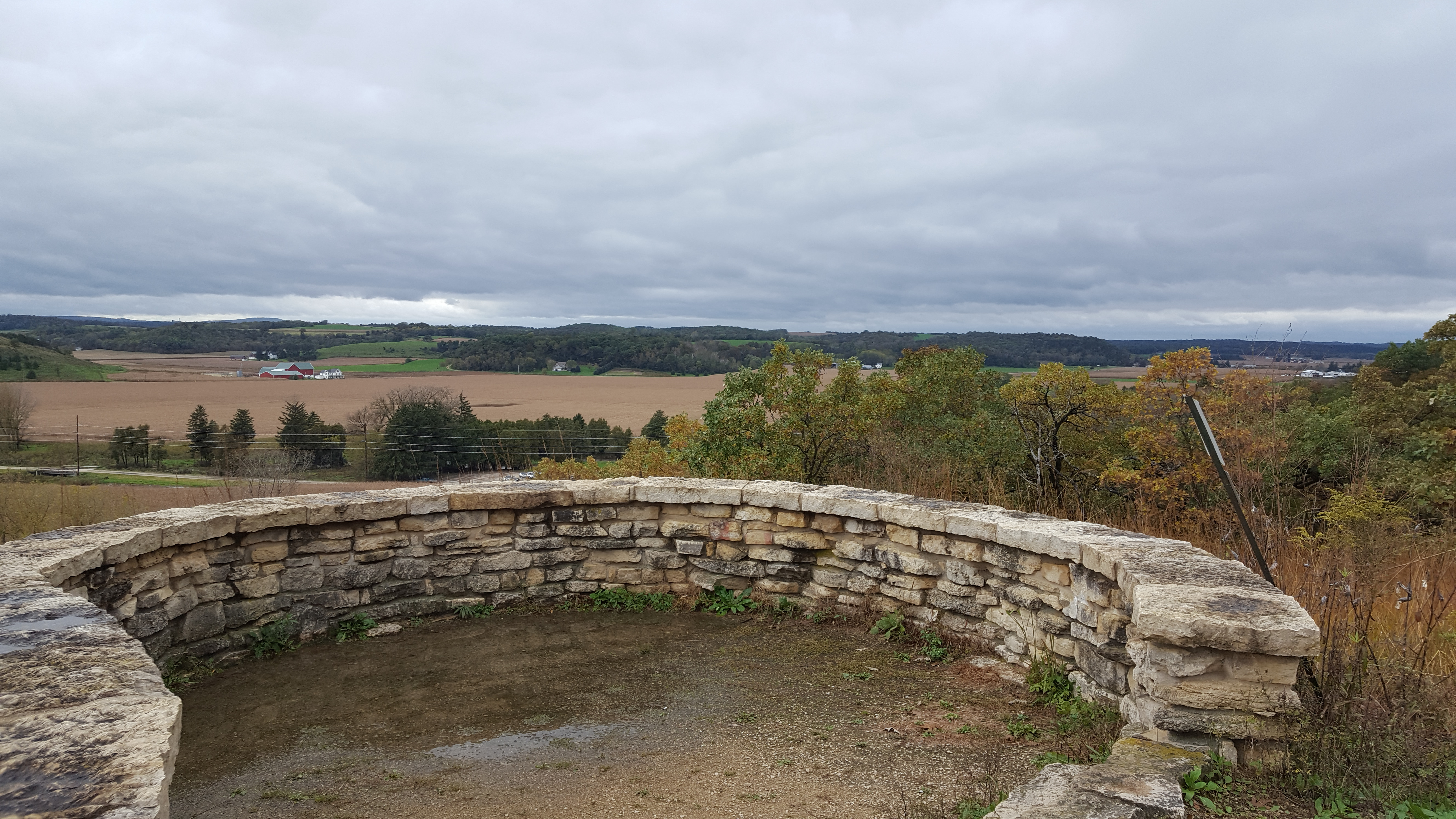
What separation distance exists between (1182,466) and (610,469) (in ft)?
24.5

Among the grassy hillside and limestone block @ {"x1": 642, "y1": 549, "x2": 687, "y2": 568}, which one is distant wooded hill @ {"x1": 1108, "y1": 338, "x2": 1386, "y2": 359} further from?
the grassy hillside

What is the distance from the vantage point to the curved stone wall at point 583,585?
85.4 inches

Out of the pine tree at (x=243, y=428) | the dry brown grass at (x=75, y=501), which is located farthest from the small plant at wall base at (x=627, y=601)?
the pine tree at (x=243, y=428)

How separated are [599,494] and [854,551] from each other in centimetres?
184

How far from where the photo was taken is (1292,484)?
325 inches

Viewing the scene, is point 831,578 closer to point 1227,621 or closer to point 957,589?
point 957,589

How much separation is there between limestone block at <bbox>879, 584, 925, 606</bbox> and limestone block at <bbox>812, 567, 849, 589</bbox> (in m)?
0.29

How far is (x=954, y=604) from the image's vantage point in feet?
15.2

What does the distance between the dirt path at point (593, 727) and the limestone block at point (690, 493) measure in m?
0.87

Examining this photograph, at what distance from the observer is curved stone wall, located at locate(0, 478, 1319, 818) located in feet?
7.12

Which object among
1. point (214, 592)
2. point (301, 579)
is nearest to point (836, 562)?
point (301, 579)

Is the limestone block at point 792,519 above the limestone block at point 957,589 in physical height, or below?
above

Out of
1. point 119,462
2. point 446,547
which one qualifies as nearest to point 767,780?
point 446,547

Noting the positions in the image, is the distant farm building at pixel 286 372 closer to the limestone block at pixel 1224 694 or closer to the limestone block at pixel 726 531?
the limestone block at pixel 726 531
